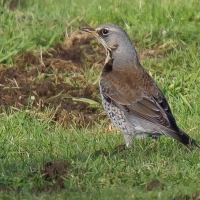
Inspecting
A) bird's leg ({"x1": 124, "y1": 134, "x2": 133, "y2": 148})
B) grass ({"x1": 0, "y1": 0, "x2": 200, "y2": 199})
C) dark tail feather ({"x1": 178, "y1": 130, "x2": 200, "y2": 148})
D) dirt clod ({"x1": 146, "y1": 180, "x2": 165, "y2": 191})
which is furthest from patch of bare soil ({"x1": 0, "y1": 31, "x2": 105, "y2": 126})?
dirt clod ({"x1": 146, "y1": 180, "x2": 165, "y2": 191})

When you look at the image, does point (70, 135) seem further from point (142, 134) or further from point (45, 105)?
point (45, 105)

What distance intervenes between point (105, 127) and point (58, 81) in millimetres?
1405

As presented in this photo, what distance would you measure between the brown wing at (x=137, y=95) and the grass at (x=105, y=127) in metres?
0.30

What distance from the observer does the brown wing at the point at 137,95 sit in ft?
25.4

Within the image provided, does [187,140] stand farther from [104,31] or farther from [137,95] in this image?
[104,31]

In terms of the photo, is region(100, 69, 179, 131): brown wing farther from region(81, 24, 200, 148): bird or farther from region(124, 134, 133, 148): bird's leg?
region(124, 134, 133, 148): bird's leg

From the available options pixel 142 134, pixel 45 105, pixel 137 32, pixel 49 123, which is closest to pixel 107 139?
pixel 142 134

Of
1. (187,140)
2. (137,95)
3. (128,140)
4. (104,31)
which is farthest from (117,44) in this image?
(187,140)

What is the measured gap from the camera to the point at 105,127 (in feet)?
29.7

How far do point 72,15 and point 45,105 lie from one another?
2.95 m

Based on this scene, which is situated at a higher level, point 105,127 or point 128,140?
point 128,140

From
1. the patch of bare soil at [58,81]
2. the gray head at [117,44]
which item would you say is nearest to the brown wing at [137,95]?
the gray head at [117,44]

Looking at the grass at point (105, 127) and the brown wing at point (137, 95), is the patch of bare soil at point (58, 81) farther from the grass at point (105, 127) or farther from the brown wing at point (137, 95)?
the brown wing at point (137, 95)

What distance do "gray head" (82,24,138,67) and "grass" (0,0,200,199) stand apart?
88 cm
